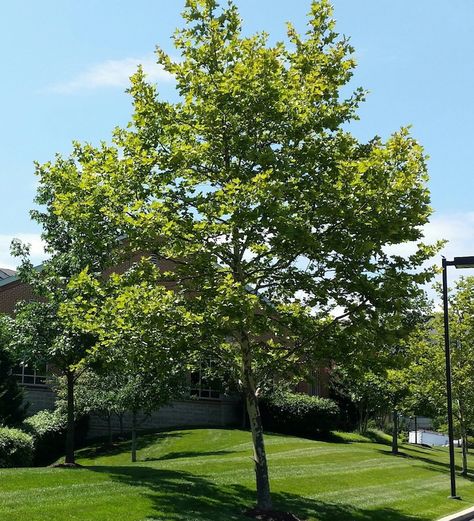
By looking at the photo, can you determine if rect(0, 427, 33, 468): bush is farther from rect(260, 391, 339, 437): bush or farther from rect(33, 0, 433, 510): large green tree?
rect(260, 391, 339, 437): bush

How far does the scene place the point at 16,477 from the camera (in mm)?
14352

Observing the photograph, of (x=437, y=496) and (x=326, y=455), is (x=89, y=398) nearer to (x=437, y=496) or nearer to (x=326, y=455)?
(x=326, y=455)

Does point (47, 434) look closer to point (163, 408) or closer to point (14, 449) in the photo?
point (163, 408)

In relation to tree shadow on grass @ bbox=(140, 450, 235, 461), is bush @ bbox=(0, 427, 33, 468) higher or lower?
higher

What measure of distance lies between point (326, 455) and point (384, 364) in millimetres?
12134

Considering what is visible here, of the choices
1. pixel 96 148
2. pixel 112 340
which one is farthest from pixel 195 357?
pixel 96 148

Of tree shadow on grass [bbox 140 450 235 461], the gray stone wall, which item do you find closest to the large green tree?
tree shadow on grass [bbox 140 450 235 461]

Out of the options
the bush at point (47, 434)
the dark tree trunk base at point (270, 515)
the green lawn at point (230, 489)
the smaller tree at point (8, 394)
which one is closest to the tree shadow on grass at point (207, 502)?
the green lawn at point (230, 489)

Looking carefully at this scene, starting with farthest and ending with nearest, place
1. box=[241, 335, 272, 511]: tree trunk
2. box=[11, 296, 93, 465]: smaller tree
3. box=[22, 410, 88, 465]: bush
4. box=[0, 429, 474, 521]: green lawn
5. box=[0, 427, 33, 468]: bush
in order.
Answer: box=[22, 410, 88, 465]: bush < box=[0, 427, 33, 468]: bush < box=[11, 296, 93, 465]: smaller tree < box=[241, 335, 272, 511]: tree trunk < box=[0, 429, 474, 521]: green lawn

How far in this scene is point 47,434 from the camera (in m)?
30.7

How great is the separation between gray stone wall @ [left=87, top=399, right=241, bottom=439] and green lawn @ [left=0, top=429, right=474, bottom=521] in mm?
9725

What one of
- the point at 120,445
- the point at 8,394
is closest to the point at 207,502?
the point at 8,394

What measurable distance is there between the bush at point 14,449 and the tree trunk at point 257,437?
8.65 m

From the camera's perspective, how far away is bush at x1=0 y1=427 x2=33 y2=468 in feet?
62.6
